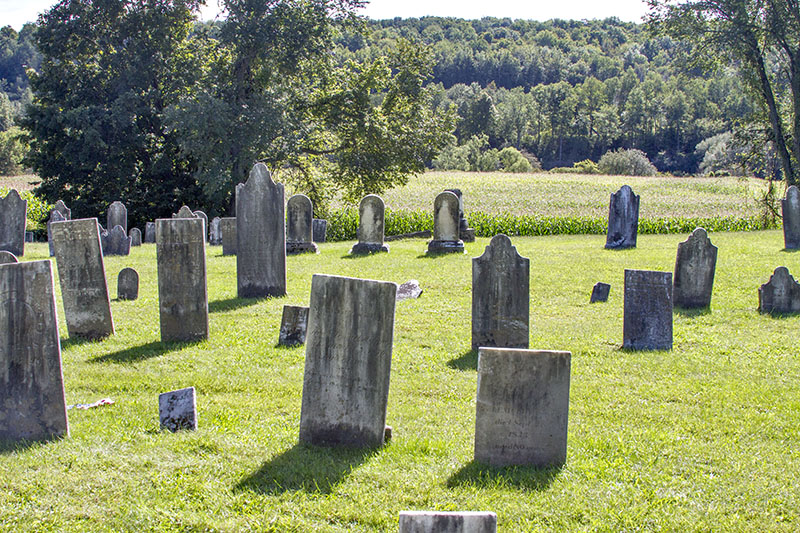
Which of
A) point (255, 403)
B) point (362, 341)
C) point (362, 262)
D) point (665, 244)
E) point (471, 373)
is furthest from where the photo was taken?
point (665, 244)

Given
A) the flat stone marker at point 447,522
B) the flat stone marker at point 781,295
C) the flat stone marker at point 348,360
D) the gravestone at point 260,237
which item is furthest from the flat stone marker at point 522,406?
the flat stone marker at point 781,295

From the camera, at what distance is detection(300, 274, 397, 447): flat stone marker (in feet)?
17.9

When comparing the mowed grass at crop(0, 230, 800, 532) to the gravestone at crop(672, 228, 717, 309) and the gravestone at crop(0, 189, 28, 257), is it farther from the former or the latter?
the gravestone at crop(0, 189, 28, 257)

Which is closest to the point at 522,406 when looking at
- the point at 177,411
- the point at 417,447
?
the point at 417,447

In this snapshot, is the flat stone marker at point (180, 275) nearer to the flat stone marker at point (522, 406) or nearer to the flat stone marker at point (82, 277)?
the flat stone marker at point (82, 277)

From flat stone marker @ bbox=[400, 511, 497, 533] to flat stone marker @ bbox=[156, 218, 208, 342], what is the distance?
6.13 m

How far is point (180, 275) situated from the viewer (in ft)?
28.9

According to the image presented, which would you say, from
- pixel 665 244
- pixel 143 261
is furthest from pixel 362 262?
pixel 665 244

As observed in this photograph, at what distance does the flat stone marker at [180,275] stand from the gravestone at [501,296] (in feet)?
11.5

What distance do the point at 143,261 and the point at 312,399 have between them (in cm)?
1457

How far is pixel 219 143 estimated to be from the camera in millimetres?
27719

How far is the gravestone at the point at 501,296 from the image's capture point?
8.49 meters

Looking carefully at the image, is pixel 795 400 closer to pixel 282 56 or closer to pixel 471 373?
pixel 471 373

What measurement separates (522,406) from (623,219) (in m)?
16.9
